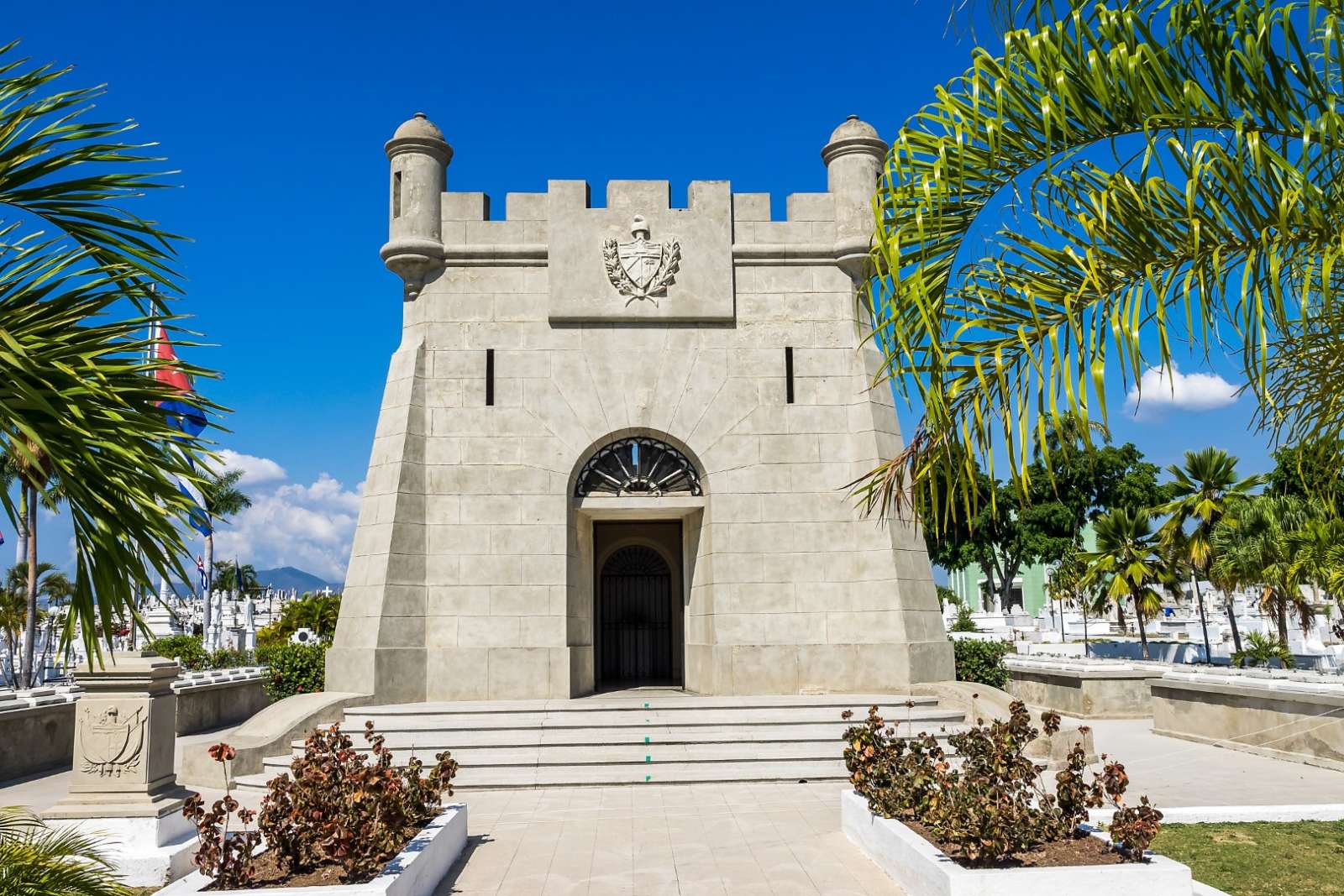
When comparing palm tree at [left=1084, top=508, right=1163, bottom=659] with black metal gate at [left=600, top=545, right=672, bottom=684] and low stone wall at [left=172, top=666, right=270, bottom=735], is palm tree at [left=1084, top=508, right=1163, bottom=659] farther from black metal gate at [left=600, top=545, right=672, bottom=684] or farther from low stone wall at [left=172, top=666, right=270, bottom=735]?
low stone wall at [left=172, top=666, right=270, bottom=735]

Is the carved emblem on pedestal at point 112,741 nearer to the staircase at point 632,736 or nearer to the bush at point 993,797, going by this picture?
the staircase at point 632,736

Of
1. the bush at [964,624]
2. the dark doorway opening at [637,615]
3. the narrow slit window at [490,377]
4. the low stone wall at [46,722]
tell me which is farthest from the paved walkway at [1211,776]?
the bush at [964,624]

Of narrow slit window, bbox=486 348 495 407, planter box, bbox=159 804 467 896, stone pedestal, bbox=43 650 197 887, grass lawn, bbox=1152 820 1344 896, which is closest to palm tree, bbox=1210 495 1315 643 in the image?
grass lawn, bbox=1152 820 1344 896

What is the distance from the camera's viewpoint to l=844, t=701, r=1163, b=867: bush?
23.1ft

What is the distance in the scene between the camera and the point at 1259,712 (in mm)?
15039

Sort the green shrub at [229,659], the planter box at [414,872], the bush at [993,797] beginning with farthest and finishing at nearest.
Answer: the green shrub at [229,659], the bush at [993,797], the planter box at [414,872]

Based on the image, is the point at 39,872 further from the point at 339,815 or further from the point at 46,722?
the point at 46,722

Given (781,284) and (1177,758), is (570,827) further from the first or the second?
(781,284)

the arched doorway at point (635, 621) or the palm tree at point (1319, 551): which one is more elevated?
the palm tree at point (1319, 551)

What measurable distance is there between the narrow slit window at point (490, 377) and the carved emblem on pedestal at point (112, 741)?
9.31 meters

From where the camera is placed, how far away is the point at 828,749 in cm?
1420

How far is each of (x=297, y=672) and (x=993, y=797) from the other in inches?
573

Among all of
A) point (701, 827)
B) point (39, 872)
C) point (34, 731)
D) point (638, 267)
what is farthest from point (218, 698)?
point (39, 872)

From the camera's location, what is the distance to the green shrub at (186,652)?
2930 centimetres
